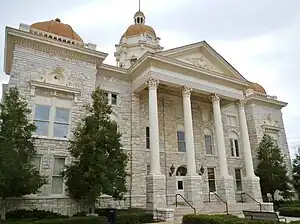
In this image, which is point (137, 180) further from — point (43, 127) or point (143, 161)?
point (43, 127)

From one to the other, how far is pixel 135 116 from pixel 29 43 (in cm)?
901

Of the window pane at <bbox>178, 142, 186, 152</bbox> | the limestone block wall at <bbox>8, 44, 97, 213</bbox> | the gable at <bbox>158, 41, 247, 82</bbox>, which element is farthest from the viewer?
the window pane at <bbox>178, 142, 186, 152</bbox>

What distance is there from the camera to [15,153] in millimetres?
11852

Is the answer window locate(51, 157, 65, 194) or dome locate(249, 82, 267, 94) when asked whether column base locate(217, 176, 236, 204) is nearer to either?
window locate(51, 157, 65, 194)

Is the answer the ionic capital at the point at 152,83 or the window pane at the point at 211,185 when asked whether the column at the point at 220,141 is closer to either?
the window pane at the point at 211,185

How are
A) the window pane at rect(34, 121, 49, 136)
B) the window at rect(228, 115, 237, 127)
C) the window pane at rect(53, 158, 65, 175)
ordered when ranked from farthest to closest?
the window at rect(228, 115, 237, 127)
the window pane at rect(34, 121, 49, 136)
the window pane at rect(53, 158, 65, 175)

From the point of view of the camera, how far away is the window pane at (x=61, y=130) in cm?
1654

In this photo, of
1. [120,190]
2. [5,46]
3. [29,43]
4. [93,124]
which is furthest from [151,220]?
[5,46]

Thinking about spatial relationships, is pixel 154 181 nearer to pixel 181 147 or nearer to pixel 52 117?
pixel 181 147

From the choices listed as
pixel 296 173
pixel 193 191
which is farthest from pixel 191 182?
pixel 296 173

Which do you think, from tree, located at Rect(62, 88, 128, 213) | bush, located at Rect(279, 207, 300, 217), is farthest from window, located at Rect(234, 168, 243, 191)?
tree, located at Rect(62, 88, 128, 213)

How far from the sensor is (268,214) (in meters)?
10.8

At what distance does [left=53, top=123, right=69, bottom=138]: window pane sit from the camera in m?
16.5

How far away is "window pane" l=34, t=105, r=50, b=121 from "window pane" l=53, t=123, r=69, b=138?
806mm
